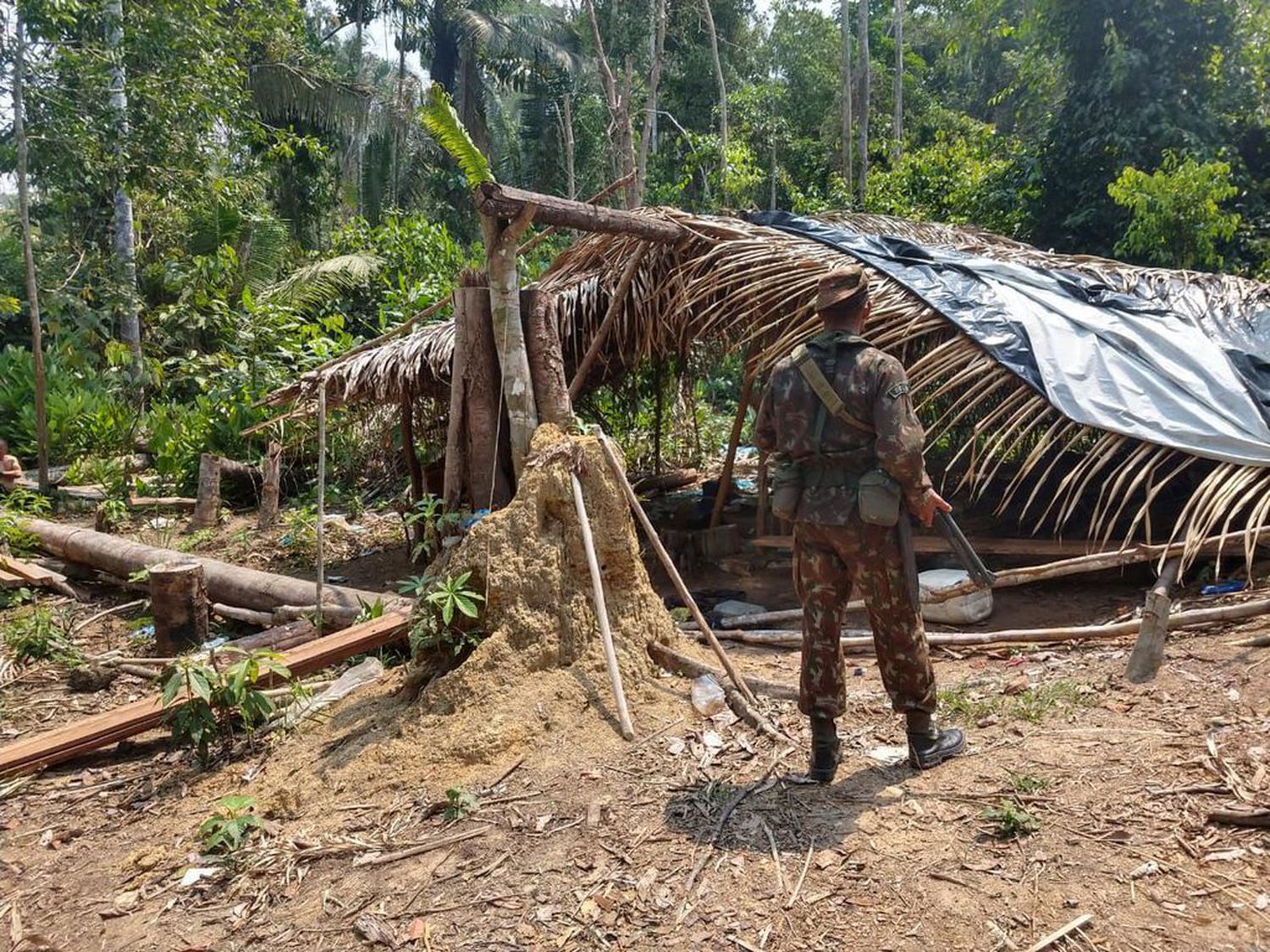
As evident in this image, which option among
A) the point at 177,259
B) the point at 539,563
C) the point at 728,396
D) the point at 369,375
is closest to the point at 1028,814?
the point at 539,563

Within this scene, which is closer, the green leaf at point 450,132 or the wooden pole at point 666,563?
the wooden pole at point 666,563

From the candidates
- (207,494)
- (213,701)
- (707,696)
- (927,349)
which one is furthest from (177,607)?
(927,349)

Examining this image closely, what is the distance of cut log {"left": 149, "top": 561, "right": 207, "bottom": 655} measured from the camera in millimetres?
6301

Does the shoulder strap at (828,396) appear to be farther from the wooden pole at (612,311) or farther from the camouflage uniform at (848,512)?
the wooden pole at (612,311)

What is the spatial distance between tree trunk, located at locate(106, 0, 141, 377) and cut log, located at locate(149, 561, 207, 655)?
7.82 meters

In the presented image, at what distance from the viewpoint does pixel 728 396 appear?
16.6 meters

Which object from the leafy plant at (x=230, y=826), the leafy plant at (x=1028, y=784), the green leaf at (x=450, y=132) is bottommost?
the leafy plant at (x=230, y=826)

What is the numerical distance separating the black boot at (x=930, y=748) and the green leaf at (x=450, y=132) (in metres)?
3.46

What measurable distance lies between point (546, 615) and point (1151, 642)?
112 inches

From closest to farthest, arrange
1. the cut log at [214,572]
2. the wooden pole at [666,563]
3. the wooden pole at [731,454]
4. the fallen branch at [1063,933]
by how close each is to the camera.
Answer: the fallen branch at [1063,933] → the wooden pole at [666,563] → the cut log at [214,572] → the wooden pole at [731,454]

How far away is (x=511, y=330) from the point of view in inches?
212

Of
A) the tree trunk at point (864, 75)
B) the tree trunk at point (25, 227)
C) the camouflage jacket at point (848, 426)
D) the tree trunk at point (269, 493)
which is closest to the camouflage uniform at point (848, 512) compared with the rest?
the camouflage jacket at point (848, 426)

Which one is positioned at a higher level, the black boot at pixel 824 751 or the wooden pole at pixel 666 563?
the wooden pole at pixel 666 563

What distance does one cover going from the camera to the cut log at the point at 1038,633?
4887 mm
